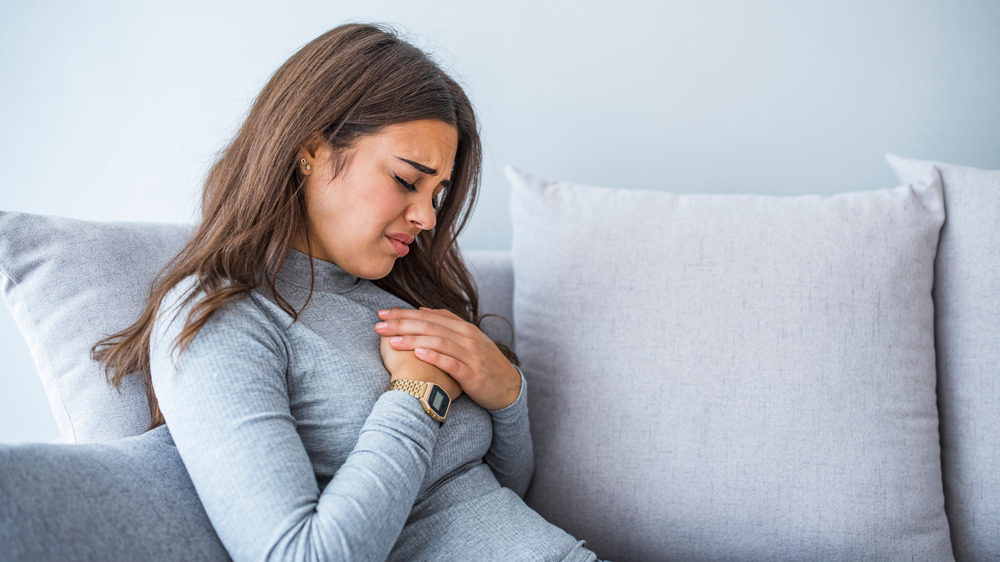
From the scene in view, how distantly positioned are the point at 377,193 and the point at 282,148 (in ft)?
0.48

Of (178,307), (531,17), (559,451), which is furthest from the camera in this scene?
(531,17)

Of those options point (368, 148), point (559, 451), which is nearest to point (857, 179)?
point (559, 451)

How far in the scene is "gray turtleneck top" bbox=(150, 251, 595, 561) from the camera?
0.70 meters

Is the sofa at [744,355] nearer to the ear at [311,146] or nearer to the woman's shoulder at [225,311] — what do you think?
the woman's shoulder at [225,311]

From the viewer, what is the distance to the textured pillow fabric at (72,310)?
931 millimetres

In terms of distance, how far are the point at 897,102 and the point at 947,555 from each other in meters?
0.99

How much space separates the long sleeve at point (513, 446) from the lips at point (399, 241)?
0.93 feet

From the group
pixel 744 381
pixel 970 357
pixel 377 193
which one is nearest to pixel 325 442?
pixel 377 193

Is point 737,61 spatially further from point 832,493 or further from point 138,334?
point 138,334

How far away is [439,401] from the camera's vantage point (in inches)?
34.8

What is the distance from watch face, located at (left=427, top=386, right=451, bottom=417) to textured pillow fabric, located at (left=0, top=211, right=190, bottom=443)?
431mm

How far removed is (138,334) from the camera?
0.91 meters

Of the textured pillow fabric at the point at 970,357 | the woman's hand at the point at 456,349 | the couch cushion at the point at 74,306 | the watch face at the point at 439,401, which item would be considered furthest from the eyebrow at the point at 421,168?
the textured pillow fabric at the point at 970,357

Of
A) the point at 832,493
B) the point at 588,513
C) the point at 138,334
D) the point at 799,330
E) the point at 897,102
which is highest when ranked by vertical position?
the point at 897,102
